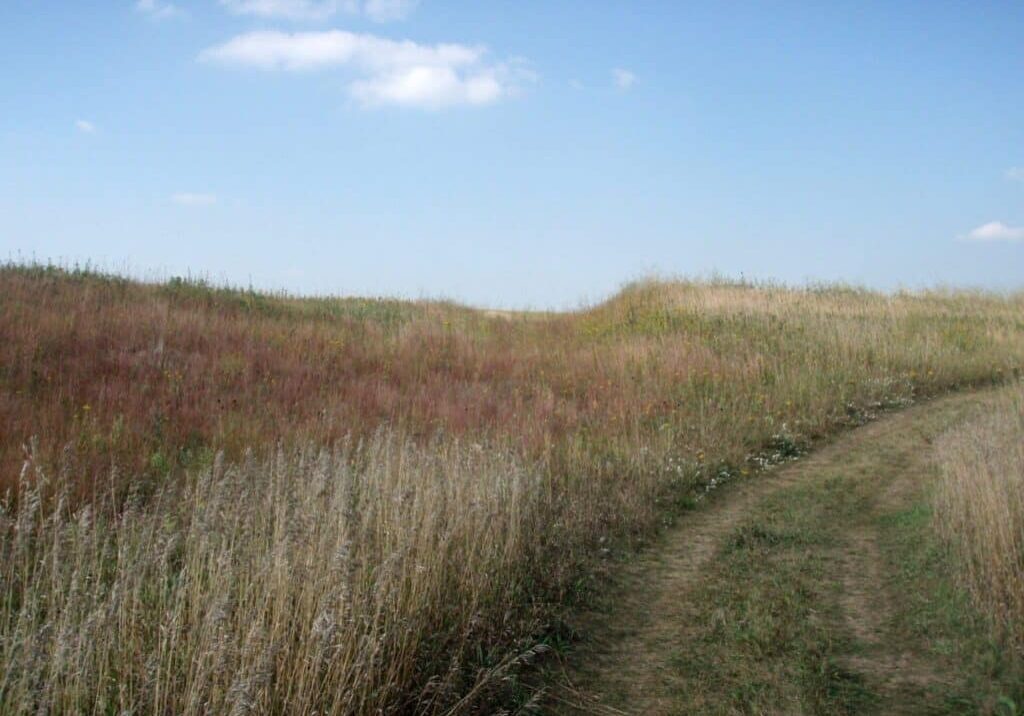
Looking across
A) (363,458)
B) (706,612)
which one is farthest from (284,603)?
(363,458)

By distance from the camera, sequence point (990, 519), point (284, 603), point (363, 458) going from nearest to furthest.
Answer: point (284, 603) < point (990, 519) < point (363, 458)

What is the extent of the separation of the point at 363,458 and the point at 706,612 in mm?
3475

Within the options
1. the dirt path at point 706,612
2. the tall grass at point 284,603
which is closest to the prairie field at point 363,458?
the tall grass at point 284,603

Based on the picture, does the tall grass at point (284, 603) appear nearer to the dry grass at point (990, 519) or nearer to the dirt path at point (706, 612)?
the dirt path at point (706, 612)

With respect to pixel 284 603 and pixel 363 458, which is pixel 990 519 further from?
pixel 363 458

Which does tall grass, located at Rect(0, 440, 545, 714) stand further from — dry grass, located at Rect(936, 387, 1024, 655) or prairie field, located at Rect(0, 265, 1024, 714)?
dry grass, located at Rect(936, 387, 1024, 655)

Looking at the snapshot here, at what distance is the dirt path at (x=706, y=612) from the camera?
18.0 ft

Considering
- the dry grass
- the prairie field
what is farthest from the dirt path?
the dry grass

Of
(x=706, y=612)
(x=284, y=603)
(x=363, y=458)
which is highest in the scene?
(x=363, y=458)

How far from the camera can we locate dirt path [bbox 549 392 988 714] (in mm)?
5480

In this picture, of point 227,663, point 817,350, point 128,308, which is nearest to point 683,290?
point 817,350

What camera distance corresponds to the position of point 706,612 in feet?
21.7

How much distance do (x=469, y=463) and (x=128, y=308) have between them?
12744 mm

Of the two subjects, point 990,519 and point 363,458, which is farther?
point 363,458
